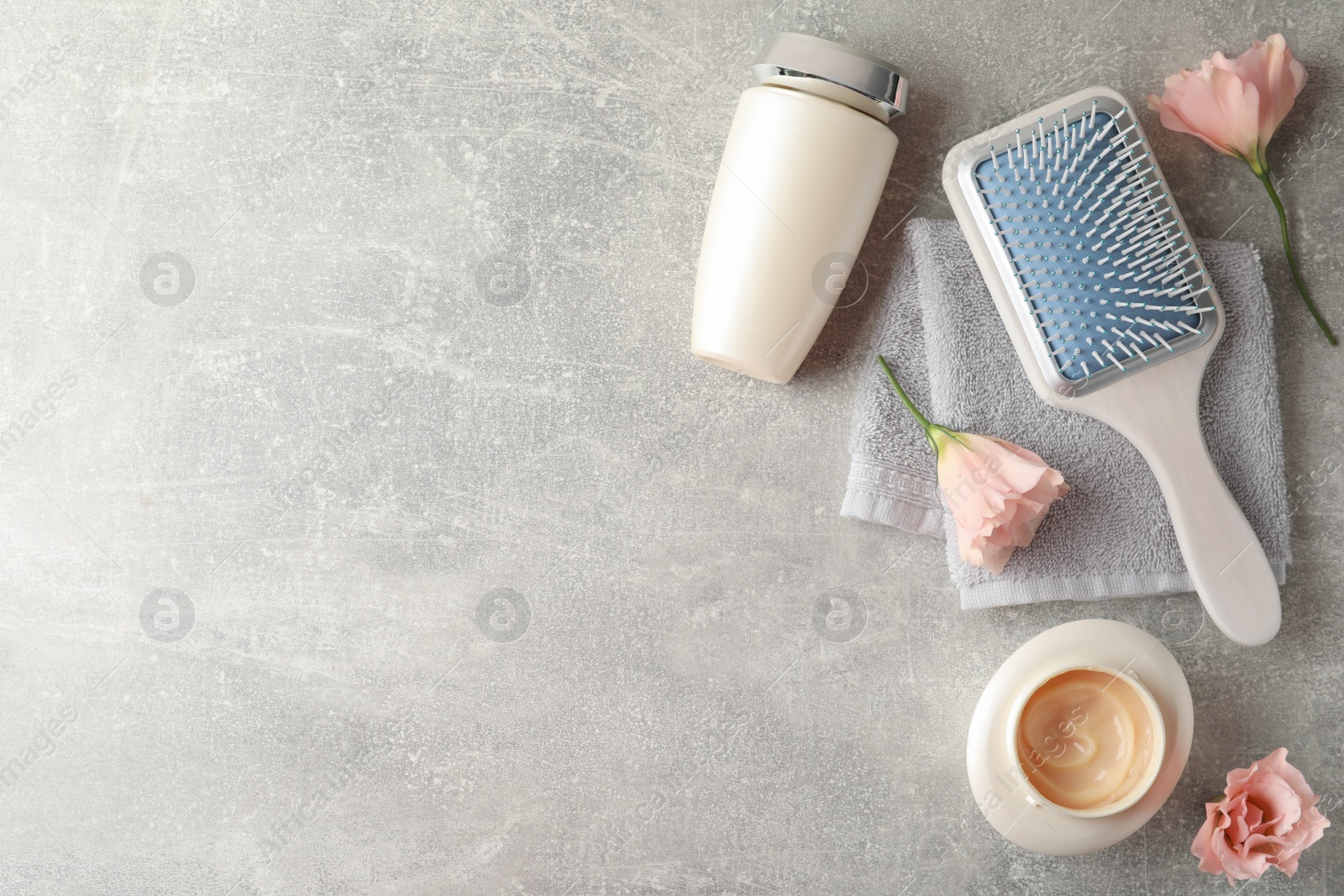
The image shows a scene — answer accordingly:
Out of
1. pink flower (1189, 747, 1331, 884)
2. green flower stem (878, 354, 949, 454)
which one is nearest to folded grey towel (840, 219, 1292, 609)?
green flower stem (878, 354, 949, 454)

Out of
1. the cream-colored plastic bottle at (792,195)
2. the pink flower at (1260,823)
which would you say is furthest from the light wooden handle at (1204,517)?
the cream-colored plastic bottle at (792,195)

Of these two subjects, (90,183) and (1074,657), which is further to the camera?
(90,183)

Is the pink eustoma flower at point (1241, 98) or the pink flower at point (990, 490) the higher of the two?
the pink eustoma flower at point (1241, 98)

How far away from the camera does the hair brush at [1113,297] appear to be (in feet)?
2.05

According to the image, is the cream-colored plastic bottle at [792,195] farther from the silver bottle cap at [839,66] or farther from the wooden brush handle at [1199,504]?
the wooden brush handle at [1199,504]

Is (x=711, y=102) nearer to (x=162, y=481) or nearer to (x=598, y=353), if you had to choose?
(x=598, y=353)

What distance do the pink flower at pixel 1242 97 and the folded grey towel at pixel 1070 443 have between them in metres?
0.08

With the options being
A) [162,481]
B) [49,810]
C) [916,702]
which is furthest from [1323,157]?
[49,810]

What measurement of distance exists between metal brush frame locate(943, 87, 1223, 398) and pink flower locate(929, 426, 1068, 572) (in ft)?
0.23

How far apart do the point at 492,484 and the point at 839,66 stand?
43 centimetres

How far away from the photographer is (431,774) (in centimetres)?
71

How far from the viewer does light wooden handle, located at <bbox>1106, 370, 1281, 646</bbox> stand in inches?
25.0

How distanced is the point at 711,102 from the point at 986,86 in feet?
0.76

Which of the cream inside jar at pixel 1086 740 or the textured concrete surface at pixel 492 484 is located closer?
the cream inside jar at pixel 1086 740
